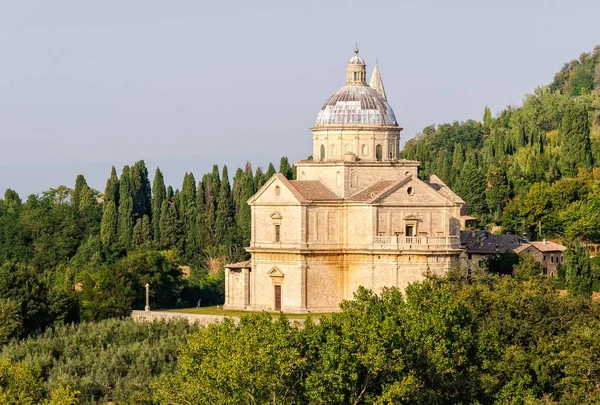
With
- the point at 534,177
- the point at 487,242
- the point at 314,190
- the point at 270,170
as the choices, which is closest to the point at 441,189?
the point at 487,242

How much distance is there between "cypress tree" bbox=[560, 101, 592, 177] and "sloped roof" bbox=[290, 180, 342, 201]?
30.8 meters

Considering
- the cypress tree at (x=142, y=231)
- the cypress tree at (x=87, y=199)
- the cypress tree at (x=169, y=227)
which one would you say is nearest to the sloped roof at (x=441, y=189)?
the cypress tree at (x=169, y=227)

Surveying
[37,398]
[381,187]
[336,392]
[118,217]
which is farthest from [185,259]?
[336,392]

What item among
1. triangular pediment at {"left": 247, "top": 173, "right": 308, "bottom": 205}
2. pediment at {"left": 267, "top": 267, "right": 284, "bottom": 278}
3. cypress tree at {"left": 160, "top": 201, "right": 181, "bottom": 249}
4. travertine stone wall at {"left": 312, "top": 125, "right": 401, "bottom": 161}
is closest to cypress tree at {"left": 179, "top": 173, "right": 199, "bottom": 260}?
cypress tree at {"left": 160, "top": 201, "right": 181, "bottom": 249}

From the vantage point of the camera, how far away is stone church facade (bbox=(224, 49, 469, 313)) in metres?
69.4

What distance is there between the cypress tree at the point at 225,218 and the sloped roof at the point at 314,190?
28404 millimetres

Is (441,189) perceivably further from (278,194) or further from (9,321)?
(9,321)

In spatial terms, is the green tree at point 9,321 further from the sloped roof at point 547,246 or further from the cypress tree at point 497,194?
the cypress tree at point 497,194

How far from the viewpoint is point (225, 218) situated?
10381 centimetres

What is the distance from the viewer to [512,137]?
115312 millimetres

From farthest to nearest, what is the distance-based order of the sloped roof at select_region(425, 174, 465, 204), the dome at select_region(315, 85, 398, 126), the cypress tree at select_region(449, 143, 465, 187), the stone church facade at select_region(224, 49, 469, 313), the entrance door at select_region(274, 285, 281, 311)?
the cypress tree at select_region(449, 143, 465, 187) < the sloped roof at select_region(425, 174, 465, 204) < the dome at select_region(315, 85, 398, 126) < the entrance door at select_region(274, 285, 281, 311) < the stone church facade at select_region(224, 49, 469, 313)

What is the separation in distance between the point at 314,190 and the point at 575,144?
32900mm

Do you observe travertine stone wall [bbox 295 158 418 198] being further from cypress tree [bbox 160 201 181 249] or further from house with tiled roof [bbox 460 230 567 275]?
cypress tree [bbox 160 201 181 249]

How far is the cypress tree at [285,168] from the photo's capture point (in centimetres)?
10356
